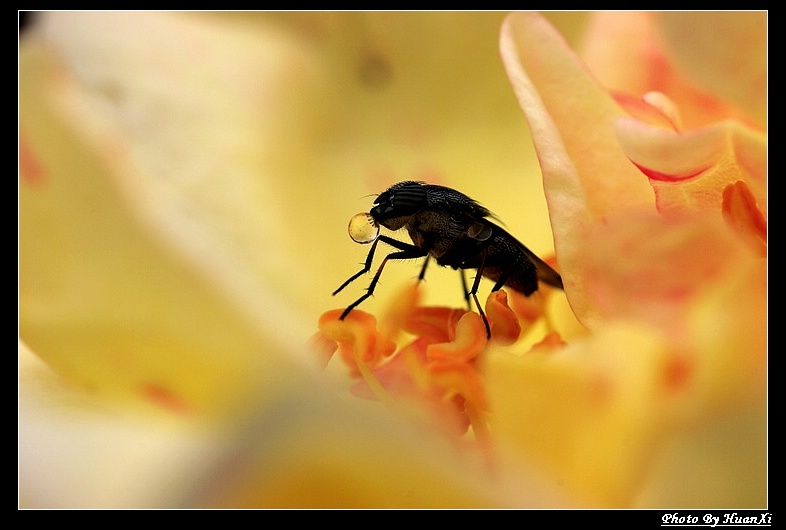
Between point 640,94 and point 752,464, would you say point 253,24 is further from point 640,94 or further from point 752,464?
point 752,464

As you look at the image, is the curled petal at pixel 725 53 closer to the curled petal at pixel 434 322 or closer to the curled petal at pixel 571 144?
the curled petal at pixel 571 144

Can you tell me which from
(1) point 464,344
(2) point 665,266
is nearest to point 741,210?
(2) point 665,266

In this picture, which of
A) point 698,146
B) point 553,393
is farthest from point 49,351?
point 698,146

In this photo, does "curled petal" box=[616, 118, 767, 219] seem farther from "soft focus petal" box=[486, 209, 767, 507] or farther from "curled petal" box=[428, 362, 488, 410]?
"curled petal" box=[428, 362, 488, 410]

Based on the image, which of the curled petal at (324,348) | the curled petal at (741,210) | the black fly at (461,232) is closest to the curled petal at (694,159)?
the curled petal at (741,210)

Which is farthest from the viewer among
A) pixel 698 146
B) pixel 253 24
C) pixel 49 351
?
pixel 253 24

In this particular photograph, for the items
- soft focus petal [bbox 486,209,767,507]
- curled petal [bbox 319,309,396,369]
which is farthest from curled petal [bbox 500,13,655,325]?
curled petal [bbox 319,309,396,369]

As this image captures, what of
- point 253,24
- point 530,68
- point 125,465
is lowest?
point 125,465
